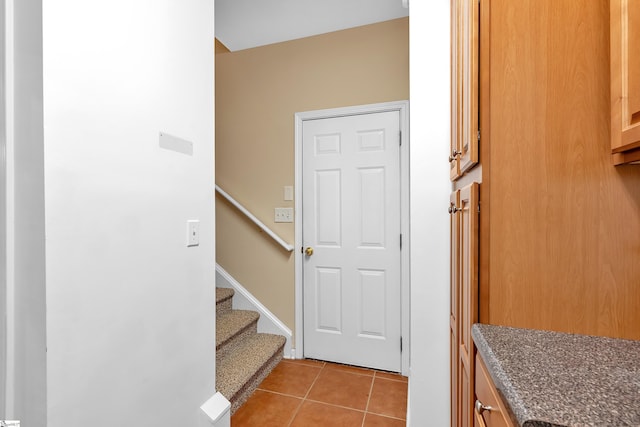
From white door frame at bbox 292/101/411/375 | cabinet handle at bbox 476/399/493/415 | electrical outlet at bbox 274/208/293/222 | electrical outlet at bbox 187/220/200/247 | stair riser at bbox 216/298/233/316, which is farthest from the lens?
electrical outlet at bbox 274/208/293/222

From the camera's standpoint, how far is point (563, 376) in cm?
59

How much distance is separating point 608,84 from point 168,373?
70.4 inches

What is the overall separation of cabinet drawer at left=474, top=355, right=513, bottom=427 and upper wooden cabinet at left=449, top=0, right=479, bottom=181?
571 mm

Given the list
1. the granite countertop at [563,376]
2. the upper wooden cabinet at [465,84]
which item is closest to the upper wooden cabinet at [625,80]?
the upper wooden cabinet at [465,84]

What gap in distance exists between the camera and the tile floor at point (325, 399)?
180 cm

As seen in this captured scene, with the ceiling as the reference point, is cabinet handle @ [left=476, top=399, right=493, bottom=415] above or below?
below

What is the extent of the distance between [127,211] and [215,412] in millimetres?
1071

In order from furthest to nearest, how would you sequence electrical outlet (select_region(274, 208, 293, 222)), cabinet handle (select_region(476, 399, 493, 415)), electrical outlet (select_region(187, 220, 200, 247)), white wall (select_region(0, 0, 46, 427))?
electrical outlet (select_region(274, 208, 293, 222)), electrical outlet (select_region(187, 220, 200, 247)), white wall (select_region(0, 0, 46, 427)), cabinet handle (select_region(476, 399, 493, 415))

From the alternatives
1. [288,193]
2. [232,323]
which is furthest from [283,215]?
[232,323]

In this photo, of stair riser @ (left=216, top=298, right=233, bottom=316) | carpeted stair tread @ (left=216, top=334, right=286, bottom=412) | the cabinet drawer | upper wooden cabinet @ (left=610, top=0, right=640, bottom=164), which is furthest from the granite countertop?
stair riser @ (left=216, top=298, right=233, bottom=316)

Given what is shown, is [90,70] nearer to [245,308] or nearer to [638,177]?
[638,177]

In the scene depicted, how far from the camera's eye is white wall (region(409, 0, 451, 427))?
4.71 ft

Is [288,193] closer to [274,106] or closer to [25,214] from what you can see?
[274,106]

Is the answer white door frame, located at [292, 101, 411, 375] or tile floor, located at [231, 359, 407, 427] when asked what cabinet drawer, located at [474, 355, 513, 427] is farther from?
white door frame, located at [292, 101, 411, 375]
